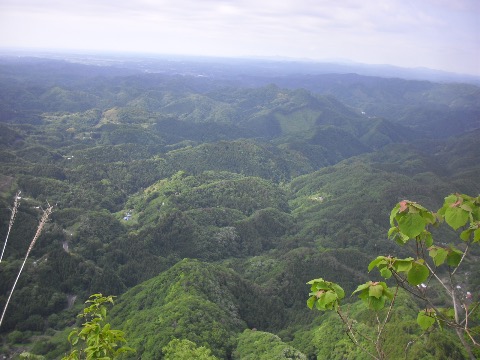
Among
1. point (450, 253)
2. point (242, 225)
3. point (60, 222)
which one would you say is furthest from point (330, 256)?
point (450, 253)

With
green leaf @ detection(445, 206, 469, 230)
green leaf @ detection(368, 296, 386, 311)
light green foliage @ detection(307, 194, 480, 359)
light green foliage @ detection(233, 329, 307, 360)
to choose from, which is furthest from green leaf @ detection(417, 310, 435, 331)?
light green foliage @ detection(233, 329, 307, 360)

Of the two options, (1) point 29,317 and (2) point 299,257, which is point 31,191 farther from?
(2) point 299,257

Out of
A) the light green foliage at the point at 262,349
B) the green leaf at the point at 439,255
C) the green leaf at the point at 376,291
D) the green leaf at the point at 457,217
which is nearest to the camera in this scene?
the green leaf at the point at 457,217

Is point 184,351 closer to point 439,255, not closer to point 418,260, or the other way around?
point 439,255

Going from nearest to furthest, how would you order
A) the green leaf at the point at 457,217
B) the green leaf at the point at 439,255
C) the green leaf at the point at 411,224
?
the green leaf at the point at 411,224 < the green leaf at the point at 457,217 < the green leaf at the point at 439,255

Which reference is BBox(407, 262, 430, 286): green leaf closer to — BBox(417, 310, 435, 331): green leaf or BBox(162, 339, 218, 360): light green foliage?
BBox(417, 310, 435, 331): green leaf

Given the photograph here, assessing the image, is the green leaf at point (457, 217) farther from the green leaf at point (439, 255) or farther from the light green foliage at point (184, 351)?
the light green foliage at point (184, 351)

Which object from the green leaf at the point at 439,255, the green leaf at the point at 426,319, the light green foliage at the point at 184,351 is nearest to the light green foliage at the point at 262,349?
the light green foliage at the point at 184,351

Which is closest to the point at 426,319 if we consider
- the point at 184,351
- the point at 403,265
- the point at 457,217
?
the point at 403,265
